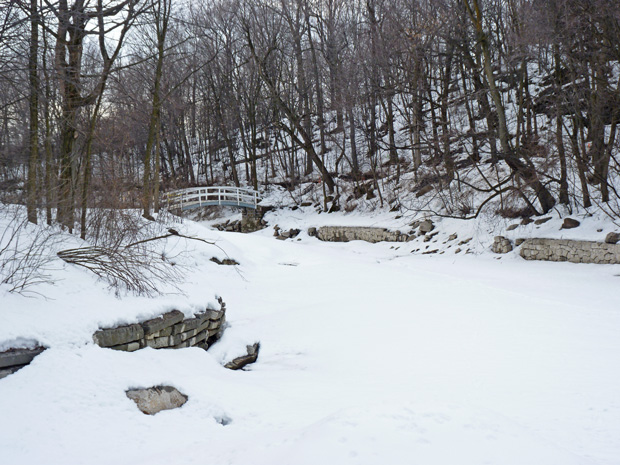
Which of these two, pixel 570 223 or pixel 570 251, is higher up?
pixel 570 223

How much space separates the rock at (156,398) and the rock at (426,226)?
500 inches

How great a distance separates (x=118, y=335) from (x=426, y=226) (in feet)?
41.4

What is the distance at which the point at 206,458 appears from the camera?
9.20 ft

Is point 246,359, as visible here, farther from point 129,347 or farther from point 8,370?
point 8,370

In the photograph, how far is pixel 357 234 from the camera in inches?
734

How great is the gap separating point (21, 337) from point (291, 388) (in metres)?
2.37

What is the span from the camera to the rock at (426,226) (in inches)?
602

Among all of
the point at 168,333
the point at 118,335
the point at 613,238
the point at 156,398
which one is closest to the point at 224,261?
the point at 168,333

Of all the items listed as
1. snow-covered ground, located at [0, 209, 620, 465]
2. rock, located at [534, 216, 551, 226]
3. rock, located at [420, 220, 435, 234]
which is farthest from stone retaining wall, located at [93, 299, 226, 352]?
rock, located at [420, 220, 435, 234]

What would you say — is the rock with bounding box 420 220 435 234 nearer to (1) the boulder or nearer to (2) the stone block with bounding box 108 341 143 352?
(1) the boulder

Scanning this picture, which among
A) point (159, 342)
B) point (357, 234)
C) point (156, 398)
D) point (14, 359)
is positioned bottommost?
point (156, 398)

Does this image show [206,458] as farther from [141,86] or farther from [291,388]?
[141,86]

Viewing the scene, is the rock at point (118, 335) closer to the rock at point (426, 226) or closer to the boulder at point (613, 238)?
the boulder at point (613, 238)

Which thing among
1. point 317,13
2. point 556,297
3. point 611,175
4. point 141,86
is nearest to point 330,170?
point 317,13
